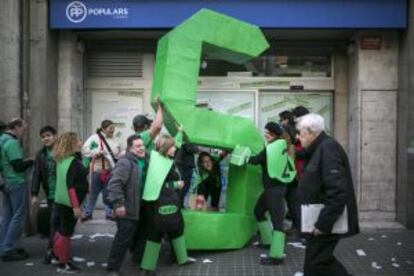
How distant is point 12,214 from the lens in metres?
8.52

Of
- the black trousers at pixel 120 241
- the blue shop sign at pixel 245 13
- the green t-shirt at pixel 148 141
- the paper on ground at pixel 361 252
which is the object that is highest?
the blue shop sign at pixel 245 13

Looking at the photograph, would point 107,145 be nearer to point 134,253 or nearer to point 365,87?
point 134,253

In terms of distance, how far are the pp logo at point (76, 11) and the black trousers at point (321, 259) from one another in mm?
6405

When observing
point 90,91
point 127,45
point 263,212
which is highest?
point 127,45

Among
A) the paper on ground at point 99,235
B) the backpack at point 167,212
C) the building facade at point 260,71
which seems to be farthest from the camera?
the building facade at point 260,71

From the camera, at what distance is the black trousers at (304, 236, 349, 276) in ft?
18.4

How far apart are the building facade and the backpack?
3596 mm

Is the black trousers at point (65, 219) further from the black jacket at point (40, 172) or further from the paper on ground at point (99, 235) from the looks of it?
the paper on ground at point (99, 235)

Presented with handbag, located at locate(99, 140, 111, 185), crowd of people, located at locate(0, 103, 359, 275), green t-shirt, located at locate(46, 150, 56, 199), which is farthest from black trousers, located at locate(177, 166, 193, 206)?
green t-shirt, located at locate(46, 150, 56, 199)

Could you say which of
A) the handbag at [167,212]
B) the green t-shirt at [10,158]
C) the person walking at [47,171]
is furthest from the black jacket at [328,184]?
the green t-shirt at [10,158]

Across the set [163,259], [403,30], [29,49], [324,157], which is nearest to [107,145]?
[29,49]

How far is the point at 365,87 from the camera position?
10953mm

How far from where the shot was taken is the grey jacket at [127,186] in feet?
23.7

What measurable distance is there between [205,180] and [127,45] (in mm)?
3562
